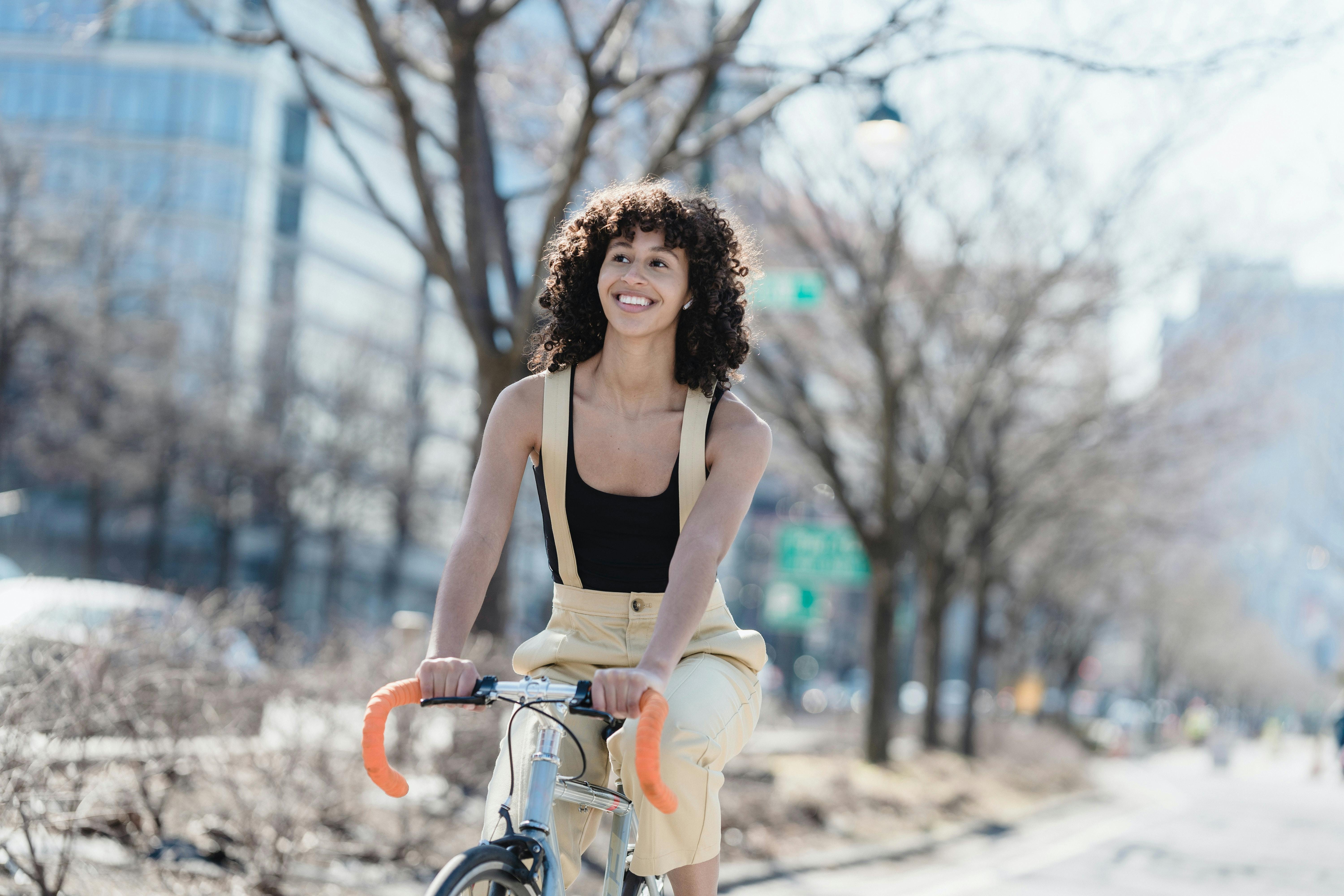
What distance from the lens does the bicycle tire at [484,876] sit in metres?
2.27

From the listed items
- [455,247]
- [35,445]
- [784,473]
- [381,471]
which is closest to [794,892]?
[455,247]

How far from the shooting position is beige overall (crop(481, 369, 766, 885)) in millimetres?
2793

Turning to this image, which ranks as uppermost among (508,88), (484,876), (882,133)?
(508,88)

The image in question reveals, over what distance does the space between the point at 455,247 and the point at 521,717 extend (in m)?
16.3

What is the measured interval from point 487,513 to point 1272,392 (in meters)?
21.3

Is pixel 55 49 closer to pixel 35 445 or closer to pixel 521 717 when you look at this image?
pixel 35 445

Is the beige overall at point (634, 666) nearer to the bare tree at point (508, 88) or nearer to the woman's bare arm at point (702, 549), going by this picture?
the woman's bare arm at point (702, 549)

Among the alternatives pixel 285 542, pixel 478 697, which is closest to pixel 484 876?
pixel 478 697

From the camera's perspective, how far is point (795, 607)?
2214cm

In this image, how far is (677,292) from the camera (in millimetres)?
3070

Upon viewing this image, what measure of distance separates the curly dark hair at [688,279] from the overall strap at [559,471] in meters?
0.17

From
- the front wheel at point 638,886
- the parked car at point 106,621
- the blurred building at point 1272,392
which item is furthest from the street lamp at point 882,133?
the blurred building at point 1272,392

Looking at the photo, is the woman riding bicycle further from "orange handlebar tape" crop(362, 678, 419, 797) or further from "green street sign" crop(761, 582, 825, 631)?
"green street sign" crop(761, 582, 825, 631)

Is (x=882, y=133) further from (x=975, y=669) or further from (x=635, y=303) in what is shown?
(x=975, y=669)
